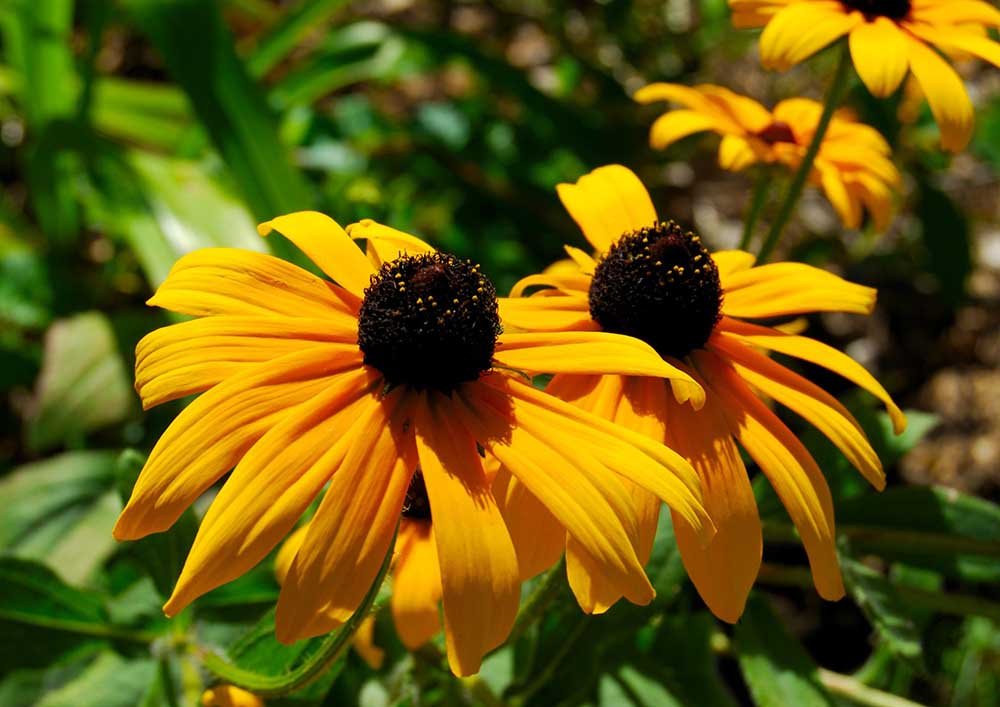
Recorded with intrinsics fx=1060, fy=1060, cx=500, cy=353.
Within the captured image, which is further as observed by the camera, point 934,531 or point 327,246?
point 934,531

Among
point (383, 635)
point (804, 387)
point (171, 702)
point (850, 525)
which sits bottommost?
point (850, 525)

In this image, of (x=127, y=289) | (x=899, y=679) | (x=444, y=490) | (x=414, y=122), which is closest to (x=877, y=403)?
(x=899, y=679)

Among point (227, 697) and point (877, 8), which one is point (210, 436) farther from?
point (877, 8)

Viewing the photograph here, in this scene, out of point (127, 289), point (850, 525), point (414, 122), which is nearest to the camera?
point (850, 525)

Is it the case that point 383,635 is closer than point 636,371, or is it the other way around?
point 636,371

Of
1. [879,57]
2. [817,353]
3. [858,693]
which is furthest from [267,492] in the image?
[858,693]

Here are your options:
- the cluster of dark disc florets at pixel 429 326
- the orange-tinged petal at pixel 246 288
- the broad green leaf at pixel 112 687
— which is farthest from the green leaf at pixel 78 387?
the cluster of dark disc florets at pixel 429 326

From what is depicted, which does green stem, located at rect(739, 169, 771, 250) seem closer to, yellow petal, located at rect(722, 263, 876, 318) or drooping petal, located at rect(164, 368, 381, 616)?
yellow petal, located at rect(722, 263, 876, 318)

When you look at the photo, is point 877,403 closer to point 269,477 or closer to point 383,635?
point 383,635
